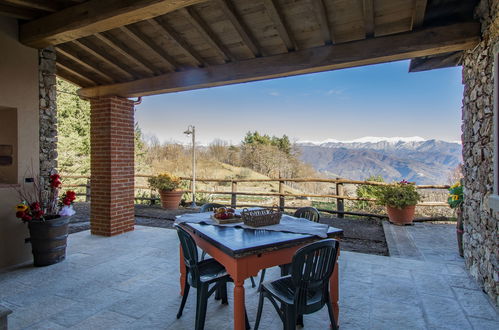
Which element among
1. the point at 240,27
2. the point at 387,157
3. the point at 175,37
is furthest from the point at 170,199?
the point at 387,157

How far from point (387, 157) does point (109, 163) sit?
9911 mm

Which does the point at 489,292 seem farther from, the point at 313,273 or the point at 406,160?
the point at 406,160

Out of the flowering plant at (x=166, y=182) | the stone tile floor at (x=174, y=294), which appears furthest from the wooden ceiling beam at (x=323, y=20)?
the flowering plant at (x=166, y=182)

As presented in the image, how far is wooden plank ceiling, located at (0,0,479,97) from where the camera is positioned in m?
2.99

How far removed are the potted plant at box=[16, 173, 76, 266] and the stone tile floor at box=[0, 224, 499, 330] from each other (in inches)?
7.7

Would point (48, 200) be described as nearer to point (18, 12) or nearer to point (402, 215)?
point (18, 12)

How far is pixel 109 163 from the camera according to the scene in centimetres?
509

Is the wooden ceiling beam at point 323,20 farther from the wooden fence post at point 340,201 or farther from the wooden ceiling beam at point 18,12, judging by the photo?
the wooden fence post at point 340,201

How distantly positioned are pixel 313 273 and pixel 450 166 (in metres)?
8.13

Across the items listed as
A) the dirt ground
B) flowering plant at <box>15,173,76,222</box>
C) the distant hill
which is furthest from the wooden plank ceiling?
the distant hill

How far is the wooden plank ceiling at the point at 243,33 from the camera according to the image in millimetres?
2986

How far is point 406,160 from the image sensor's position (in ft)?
36.2

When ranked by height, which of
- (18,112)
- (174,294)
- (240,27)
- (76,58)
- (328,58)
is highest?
(76,58)

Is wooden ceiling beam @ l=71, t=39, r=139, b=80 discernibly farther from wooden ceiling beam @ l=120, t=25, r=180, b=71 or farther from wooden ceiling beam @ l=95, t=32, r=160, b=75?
wooden ceiling beam @ l=120, t=25, r=180, b=71
